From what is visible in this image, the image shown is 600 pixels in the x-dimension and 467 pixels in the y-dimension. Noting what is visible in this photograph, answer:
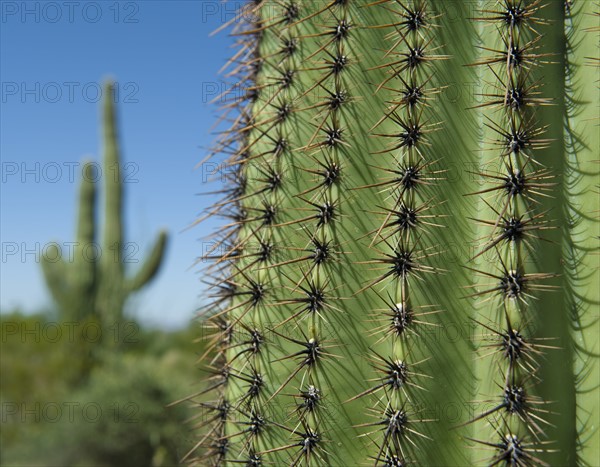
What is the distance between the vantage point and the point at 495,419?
1.57 m

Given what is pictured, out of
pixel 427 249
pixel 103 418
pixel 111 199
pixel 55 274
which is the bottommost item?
pixel 103 418

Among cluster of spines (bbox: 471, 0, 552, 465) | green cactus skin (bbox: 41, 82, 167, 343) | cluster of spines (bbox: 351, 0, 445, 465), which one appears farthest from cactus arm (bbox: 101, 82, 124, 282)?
cluster of spines (bbox: 471, 0, 552, 465)

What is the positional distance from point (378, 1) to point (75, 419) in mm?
8676

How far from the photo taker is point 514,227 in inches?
62.5

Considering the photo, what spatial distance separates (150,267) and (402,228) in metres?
13.0

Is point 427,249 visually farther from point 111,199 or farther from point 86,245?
point 111,199

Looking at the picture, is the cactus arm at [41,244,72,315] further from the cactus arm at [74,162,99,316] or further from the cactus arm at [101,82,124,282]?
the cactus arm at [101,82,124,282]

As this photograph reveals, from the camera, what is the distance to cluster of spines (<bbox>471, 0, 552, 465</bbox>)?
154 cm

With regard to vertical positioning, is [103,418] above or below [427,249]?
below

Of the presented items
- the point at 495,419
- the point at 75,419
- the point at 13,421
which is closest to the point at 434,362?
the point at 495,419

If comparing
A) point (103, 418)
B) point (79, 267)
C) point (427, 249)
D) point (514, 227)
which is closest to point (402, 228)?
point (427, 249)

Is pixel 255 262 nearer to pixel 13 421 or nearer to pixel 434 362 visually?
pixel 434 362

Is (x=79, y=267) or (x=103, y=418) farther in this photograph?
(x=79, y=267)

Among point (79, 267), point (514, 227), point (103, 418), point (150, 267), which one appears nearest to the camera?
point (514, 227)
